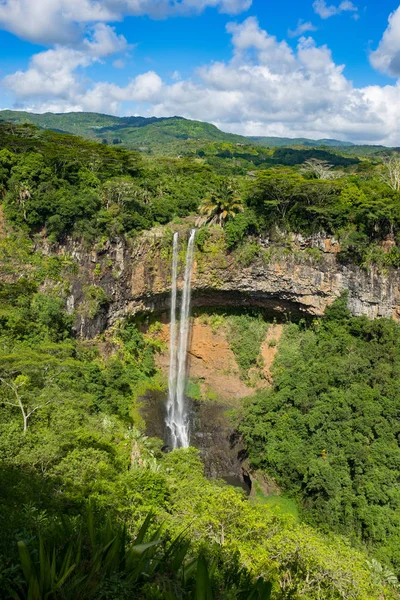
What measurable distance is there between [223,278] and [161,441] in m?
10.5

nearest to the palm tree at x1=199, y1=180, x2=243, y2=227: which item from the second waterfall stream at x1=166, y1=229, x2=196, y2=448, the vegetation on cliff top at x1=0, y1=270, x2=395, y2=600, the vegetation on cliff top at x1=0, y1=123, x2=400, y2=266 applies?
the vegetation on cliff top at x1=0, y1=123, x2=400, y2=266

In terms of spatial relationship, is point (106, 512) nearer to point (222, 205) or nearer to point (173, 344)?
point (173, 344)

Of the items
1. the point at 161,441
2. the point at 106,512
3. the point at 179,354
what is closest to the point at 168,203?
the point at 179,354

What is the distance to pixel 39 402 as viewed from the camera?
12.9 meters

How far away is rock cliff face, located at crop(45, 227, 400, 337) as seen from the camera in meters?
21.8

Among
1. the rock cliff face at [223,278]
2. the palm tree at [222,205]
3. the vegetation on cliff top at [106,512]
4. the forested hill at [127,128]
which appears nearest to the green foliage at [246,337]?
the rock cliff face at [223,278]

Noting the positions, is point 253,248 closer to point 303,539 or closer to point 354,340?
point 354,340

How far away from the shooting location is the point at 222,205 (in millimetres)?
23281

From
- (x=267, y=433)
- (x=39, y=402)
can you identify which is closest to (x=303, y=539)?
(x=39, y=402)

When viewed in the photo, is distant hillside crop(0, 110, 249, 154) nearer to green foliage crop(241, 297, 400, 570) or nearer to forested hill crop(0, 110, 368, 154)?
forested hill crop(0, 110, 368, 154)

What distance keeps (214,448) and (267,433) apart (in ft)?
10.5

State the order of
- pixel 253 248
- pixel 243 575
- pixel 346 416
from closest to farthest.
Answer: pixel 243 575, pixel 346 416, pixel 253 248

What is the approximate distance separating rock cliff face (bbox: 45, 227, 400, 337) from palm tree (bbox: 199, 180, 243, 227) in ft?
3.50

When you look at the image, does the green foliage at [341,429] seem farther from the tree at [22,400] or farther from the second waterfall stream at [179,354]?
the tree at [22,400]
